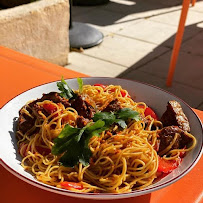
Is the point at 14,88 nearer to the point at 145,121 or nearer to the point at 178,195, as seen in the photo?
the point at 145,121

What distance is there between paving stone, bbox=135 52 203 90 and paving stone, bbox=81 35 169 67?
0.17 m

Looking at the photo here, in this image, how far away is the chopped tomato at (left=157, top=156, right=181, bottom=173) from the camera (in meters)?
1.28

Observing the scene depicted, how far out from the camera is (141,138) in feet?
4.51

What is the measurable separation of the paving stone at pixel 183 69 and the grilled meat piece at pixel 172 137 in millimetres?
3271

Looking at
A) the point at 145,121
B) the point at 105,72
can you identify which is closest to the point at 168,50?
the point at 105,72

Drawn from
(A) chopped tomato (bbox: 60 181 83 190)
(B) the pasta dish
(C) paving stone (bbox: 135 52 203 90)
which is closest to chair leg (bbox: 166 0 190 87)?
(C) paving stone (bbox: 135 52 203 90)

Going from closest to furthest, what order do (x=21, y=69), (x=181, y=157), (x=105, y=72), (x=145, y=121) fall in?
1. (x=181, y=157)
2. (x=145, y=121)
3. (x=21, y=69)
4. (x=105, y=72)

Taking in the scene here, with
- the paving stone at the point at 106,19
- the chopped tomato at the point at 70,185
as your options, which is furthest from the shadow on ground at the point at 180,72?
the chopped tomato at the point at 70,185

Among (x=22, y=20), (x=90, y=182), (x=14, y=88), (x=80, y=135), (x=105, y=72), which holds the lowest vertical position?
(x=105, y=72)

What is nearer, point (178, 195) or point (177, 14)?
point (178, 195)

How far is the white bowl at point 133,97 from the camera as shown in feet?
3.76

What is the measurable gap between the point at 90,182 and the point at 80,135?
163 mm

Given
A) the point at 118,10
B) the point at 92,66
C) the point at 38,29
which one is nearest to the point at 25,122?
the point at 38,29

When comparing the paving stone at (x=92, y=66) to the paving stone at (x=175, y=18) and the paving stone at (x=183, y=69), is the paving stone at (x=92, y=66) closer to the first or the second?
the paving stone at (x=183, y=69)
